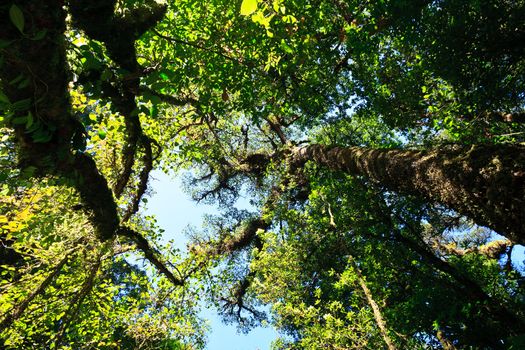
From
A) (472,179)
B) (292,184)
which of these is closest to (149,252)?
(292,184)

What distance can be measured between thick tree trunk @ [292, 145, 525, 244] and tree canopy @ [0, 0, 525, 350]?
28mm

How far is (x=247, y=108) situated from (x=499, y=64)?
5.94m

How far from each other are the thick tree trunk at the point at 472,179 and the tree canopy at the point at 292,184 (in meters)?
0.03

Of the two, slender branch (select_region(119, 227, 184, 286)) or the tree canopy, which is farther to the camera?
slender branch (select_region(119, 227, 184, 286))

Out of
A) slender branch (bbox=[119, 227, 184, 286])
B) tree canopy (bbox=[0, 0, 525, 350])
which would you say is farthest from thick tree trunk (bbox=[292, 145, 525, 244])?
slender branch (bbox=[119, 227, 184, 286])

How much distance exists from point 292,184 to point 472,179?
7973 millimetres

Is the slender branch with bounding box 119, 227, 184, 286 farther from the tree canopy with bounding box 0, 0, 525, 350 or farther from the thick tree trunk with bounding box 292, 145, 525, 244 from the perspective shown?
the thick tree trunk with bounding box 292, 145, 525, 244

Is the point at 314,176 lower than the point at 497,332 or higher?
higher

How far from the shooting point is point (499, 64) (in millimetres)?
7340

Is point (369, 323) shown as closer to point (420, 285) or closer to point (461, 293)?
point (420, 285)

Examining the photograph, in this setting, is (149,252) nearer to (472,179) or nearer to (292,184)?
(292,184)

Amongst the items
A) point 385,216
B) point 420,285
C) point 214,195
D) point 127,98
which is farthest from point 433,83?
point 214,195

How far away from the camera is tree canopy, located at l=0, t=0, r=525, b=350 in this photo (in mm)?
3861

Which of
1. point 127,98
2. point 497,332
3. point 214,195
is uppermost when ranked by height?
point 214,195
